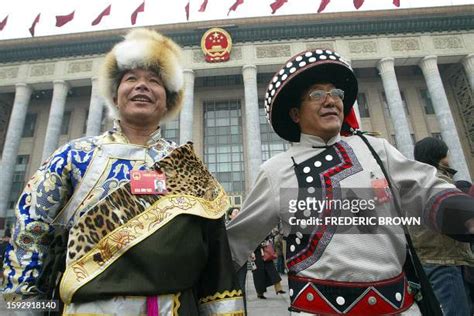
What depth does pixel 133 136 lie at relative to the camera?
1.74 m

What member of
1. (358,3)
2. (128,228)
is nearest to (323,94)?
(128,228)

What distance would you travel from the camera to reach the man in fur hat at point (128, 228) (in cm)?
128

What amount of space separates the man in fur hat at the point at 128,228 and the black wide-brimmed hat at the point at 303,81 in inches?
23.7

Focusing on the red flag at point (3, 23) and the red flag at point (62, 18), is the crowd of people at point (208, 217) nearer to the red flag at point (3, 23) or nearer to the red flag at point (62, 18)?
the red flag at point (62, 18)

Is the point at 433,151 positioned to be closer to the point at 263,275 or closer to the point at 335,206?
the point at 335,206

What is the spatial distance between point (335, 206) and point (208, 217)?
62 cm

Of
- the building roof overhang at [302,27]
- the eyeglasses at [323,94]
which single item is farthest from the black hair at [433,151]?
the building roof overhang at [302,27]

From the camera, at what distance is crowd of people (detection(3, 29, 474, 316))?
129 centimetres

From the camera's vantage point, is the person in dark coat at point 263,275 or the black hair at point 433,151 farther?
the person in dark coat at point 263,275

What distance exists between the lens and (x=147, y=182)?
1.48 m

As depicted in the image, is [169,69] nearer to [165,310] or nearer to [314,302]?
[165,310]

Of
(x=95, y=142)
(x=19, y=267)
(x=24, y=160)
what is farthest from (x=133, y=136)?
(x=24, y=160)

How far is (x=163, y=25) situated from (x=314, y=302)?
23.2 m

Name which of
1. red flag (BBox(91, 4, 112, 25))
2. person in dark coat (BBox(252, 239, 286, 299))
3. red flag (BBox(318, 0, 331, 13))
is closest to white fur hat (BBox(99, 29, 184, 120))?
person in dark coat (BBox(252, 239, 286, 299))
